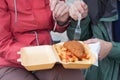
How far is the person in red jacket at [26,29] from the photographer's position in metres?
1.60

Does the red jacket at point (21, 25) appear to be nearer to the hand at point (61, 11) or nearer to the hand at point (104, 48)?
the hand at point (61, 11)

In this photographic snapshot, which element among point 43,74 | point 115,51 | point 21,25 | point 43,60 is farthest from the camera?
point 115,51

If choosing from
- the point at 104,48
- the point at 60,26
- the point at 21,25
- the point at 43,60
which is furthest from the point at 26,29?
the point at 104,48

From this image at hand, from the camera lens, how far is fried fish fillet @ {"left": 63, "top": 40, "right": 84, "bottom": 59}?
A: 1.46 metres

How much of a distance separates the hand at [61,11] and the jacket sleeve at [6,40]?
239 millimetres

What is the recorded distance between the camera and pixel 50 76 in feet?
5.14

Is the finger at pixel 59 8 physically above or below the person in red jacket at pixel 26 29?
above

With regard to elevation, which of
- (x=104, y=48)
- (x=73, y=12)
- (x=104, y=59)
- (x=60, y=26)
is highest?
(x=73, y=12)

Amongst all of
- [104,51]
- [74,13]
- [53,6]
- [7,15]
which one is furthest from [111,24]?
[7,15]

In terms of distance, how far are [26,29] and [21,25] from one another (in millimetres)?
34

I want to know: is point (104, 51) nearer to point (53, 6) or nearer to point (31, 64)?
point (53, 6)

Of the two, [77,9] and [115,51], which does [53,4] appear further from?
[115,51]

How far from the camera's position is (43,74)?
159 centimetres

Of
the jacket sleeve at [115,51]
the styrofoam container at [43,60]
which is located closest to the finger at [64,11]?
the styrofoam container at [43,60]
